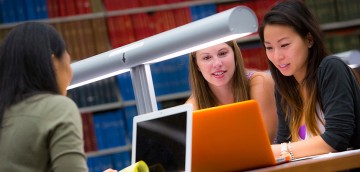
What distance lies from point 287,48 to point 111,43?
9.36 ft

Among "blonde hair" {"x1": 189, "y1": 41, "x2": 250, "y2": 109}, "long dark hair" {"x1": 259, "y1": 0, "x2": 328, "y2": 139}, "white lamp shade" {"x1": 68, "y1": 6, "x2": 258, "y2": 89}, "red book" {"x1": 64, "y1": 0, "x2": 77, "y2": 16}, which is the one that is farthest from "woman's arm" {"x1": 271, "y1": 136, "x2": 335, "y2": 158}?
"red book" {"x1": 64, "y1": 0, "x2": 77, "y2": 16}

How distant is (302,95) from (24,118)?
1109 millimetres

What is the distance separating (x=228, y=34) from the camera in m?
1.43

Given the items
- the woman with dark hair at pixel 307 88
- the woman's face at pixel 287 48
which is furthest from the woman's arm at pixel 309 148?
the woman's face at pixel 287 48

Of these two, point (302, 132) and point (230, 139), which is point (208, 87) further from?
point (230, 139)

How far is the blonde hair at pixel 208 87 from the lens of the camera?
258cm

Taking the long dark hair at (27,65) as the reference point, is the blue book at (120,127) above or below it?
below

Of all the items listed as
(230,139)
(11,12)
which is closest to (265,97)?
(230,139)

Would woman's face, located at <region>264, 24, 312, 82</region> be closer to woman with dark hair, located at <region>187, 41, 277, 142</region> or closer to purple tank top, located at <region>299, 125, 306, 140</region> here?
purple tank top, located at <region>299, 125, 306, 140</region>

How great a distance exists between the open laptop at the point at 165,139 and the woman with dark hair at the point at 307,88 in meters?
0.36

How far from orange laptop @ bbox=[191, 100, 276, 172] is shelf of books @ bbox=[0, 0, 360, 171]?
10.1 feet

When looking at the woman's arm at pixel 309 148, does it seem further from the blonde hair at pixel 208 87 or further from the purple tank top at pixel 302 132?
the blonde hair at pixel 208 87

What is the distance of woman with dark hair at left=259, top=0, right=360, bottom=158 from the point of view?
6.38 ft

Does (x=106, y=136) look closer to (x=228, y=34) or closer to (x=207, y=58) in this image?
(x=207, y=58)
